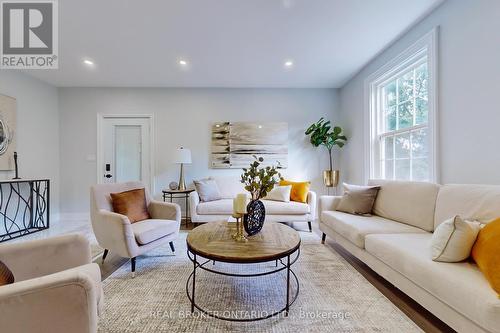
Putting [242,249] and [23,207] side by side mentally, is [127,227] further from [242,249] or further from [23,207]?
[23,207]

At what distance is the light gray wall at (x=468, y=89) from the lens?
182cm

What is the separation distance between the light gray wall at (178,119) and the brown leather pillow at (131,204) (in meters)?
1.82

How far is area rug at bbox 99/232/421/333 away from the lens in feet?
4.78

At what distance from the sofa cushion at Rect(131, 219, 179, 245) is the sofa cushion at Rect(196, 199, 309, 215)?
101 cm

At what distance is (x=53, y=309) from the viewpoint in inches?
35.7

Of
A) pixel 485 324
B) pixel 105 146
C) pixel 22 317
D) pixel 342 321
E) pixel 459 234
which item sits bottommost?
pixel 342 321

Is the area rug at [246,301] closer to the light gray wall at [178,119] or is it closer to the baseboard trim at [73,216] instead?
the light gray wall at [178,119]

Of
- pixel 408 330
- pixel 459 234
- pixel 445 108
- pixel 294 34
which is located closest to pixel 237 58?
pixel 294 34

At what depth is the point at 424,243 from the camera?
1.72m

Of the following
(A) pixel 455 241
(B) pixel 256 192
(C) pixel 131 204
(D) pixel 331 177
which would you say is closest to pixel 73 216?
(C) pixel 131 204

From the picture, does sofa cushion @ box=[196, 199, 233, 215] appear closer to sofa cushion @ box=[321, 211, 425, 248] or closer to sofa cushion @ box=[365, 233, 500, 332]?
sofa cushion @ box=[321, 211, 425, 248]

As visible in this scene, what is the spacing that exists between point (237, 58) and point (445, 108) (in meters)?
2.53

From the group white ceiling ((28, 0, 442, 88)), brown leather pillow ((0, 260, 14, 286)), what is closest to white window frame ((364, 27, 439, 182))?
white ceiling ((28, 0, 442, 88))

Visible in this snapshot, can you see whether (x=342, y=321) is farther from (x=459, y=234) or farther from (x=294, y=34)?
(x=294, y=34)
